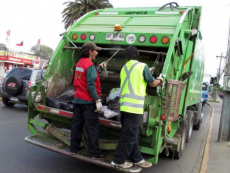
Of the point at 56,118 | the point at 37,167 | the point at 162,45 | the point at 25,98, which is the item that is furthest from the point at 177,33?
the point at 25,98

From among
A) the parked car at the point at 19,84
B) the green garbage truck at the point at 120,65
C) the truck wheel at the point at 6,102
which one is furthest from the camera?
the truck wheel at the point at 6,102

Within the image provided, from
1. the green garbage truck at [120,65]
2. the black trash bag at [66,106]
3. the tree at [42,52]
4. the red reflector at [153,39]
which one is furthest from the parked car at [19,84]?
the tree at [42,52]

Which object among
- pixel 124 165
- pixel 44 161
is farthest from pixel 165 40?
pixel 44 161

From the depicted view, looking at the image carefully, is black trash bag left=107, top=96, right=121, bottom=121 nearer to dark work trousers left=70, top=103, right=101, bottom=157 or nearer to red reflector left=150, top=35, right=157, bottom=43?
dark work trousers left=70, top=103, right=101, bottom=157

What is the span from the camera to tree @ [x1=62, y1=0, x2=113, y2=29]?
933 inches

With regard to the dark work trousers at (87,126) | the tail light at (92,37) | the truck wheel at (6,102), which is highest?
the tail light at (92,37)

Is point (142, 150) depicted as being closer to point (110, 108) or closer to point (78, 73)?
point (110, 108)

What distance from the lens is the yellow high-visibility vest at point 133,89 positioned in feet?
11.6

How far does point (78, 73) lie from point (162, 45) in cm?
141

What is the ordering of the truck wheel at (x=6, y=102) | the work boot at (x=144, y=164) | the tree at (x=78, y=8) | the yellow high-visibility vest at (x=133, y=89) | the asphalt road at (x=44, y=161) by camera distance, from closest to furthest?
the yellow high-visibility vest at (x=133, y=89) → the work boot at (x=144, y=164) → the asphalt road at (x=44, y=161) → the truck wheel at (x=6, y=102) → the tree at (x=78, y=8)

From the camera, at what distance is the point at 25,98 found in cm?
971

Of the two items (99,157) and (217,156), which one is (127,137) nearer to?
(99,157)

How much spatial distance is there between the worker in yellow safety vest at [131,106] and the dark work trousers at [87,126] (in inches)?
15.6

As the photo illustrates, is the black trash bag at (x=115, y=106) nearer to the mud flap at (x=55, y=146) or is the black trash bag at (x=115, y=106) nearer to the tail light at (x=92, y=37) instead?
the mud flap at (x=55, y=146)
